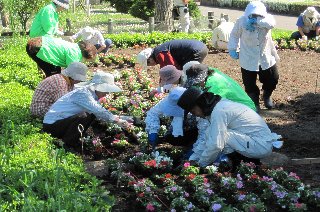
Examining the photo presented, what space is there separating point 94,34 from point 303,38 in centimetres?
540

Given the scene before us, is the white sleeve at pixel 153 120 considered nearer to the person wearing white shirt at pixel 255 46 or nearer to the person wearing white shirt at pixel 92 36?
the person wearing white shirt at pixel 255 46

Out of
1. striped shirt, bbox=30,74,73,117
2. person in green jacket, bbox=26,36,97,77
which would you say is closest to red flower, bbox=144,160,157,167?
striped shirt, bbox=30,74,73,117

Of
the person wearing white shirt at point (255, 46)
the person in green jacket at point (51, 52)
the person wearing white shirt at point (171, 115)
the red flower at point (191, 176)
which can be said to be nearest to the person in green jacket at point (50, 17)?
the person in green jacket at point (51, 52)

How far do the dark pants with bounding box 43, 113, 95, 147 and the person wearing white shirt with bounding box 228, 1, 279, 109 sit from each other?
2.70 meters

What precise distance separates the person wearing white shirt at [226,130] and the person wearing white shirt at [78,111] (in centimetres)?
117

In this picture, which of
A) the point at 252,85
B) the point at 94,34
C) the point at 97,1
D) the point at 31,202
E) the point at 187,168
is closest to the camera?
the point at 31,202

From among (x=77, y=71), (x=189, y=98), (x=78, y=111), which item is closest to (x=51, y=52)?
(x=77, y=71)

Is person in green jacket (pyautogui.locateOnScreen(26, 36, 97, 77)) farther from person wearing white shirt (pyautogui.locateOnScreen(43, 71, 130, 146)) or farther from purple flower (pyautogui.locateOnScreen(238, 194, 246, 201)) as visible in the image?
purple flower (pyautogui.locateOnScreen(238, 194, 246, 201))

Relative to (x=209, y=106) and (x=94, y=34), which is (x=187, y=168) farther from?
(x=94, y=34)

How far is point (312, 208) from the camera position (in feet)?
16.2

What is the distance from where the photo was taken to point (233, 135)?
5734 mm

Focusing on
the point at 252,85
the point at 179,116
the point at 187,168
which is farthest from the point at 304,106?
the point at 187,168

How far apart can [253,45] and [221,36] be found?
5.16 meters

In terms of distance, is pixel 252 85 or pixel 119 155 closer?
pixel 119 155
